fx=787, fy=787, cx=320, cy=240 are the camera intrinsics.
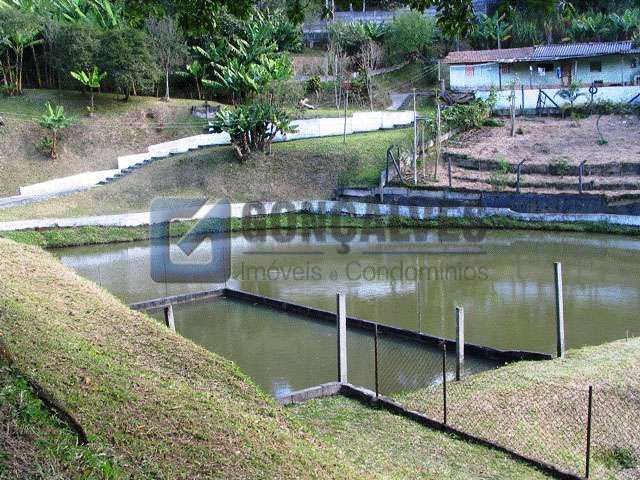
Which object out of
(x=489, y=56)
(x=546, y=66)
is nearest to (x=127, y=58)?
(x=489, y=56)

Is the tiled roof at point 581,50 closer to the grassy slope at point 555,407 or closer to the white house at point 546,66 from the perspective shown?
the white house at point 546,66

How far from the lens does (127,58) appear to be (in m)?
33.1

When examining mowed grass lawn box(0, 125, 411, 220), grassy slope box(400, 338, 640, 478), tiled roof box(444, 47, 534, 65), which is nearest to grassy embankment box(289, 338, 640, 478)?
grassy slope box(400, 338, 640, 478)

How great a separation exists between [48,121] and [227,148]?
6830 millimetres

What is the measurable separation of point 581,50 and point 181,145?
1934 cm

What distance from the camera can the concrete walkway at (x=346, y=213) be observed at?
23.5 m

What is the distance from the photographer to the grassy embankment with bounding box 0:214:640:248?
75.2 ft

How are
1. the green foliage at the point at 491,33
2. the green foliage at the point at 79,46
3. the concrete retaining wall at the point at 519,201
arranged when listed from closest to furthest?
the concrete retaining wall at the point at 519,201 → the green foliage at the point at 79,46 → the green foliage at the point at 491,33

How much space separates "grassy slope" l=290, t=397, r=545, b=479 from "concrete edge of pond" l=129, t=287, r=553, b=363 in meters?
2.68

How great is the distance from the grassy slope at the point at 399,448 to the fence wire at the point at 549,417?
0.31m

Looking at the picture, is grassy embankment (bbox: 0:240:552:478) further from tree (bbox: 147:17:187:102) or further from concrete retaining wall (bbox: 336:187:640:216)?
tree (bbox: 147:17:187:102)

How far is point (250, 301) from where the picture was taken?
15.9 m

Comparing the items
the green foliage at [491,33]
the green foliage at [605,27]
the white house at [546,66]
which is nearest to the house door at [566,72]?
the white house at [546,66]

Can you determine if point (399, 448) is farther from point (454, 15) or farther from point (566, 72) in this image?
point (566, 72)
